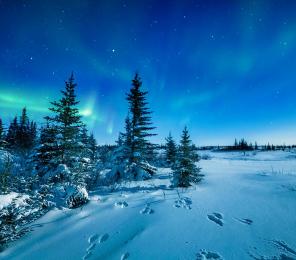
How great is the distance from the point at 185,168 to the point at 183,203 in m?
3.49

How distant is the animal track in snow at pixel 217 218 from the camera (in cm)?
478

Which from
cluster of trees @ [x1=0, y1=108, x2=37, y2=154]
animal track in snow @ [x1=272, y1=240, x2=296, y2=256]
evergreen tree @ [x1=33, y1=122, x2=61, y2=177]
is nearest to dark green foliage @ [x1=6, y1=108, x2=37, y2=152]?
cluster of trees @ [x1=0, y1=108, x2=37, y2=154]

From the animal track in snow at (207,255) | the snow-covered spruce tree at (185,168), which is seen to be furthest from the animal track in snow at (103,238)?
the snow-covered spruce tree at (185,168)

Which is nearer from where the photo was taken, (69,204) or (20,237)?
(20,237)

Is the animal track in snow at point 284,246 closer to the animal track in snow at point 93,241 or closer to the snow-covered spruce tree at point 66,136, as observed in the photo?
the animal track in snow at point 93,241

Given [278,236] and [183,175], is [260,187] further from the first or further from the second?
[278,236]

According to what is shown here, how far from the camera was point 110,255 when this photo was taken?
12.5 feet

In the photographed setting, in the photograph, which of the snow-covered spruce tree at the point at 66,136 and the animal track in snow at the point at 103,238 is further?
the snow-covered spruce tree at the point at 66,136

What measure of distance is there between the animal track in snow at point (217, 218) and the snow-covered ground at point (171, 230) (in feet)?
0.08

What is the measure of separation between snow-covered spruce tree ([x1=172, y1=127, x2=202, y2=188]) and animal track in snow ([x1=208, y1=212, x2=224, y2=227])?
13.3 ft

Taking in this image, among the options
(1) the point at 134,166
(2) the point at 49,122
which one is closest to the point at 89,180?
(1) the point at 134,166

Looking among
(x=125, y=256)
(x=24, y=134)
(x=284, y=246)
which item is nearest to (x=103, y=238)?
(x=125, y=256)

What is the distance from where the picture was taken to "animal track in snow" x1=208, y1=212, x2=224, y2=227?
4780 millimetres

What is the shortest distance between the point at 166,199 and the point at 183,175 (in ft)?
9.95
